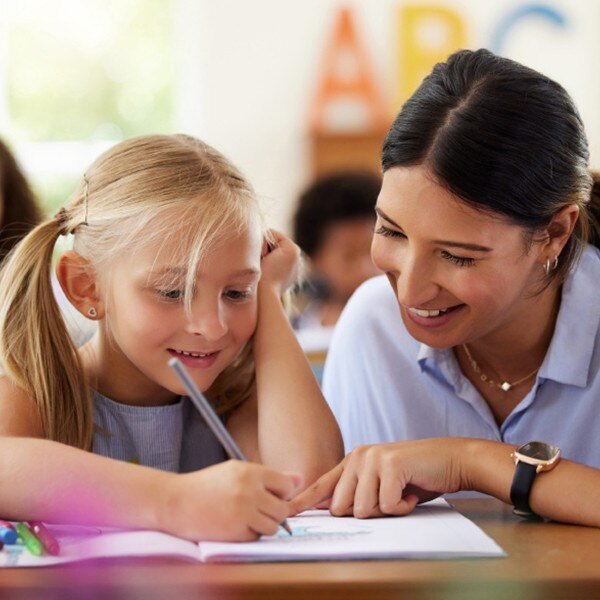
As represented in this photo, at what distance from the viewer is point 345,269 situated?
3.69m

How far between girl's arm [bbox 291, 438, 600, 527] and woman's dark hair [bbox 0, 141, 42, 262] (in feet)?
4.49

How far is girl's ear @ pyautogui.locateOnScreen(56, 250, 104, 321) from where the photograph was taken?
1361 millimetres

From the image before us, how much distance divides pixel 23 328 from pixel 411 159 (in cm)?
52

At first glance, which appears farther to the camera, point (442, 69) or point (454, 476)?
point (442, 69)

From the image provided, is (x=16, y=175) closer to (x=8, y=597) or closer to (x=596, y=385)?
(x=596, y=385)

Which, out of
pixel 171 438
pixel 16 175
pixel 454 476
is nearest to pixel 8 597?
pixel 454 476

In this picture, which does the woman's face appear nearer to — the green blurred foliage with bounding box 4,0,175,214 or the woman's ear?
the woman's ear

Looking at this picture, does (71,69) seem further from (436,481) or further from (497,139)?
(436,481)

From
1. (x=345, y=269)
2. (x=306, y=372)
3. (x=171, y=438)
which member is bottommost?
(x=345, y=269)

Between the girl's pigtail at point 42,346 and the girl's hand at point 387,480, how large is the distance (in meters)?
0.32

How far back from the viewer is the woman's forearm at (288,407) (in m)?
1.32

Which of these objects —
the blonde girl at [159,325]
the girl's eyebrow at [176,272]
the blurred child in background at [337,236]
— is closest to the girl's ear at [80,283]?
the blonde girl at [159,325]

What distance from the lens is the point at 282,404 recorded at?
1358 millimetres

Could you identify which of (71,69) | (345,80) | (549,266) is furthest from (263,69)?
(549,266)
